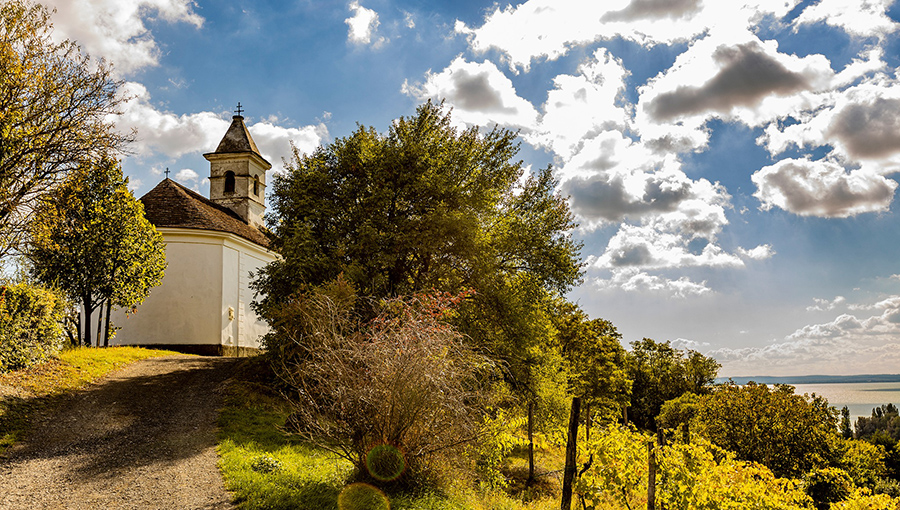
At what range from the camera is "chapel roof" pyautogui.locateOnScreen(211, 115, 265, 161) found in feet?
107

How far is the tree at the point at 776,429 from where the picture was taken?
66.2ft

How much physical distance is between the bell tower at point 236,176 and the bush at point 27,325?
1840 centimetres

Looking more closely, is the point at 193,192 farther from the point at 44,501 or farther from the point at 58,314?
the point at 44,501

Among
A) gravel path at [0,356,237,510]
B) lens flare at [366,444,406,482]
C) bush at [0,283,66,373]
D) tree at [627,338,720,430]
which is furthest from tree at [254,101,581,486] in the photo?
tree at [627,338,720,430]

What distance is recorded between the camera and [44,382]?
12.5 metres

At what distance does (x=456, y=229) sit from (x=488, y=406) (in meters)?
8.74

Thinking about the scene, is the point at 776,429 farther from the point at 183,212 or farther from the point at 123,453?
the point at 183,212

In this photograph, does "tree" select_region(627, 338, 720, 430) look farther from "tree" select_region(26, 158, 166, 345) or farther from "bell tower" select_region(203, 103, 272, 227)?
"tree" select_region(26, 158, 166, 345)

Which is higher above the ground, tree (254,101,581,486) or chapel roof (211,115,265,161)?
chapel roof (211,115,265,161)

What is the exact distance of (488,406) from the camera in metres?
8.25

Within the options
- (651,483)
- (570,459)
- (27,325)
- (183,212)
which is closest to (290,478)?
(570,459)

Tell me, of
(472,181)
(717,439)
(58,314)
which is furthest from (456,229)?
(717,439)

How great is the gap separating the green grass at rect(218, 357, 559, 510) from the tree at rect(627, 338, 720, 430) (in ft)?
128

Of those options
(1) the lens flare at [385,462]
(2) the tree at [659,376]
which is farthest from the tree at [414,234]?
(2) the tree at [659,376]
